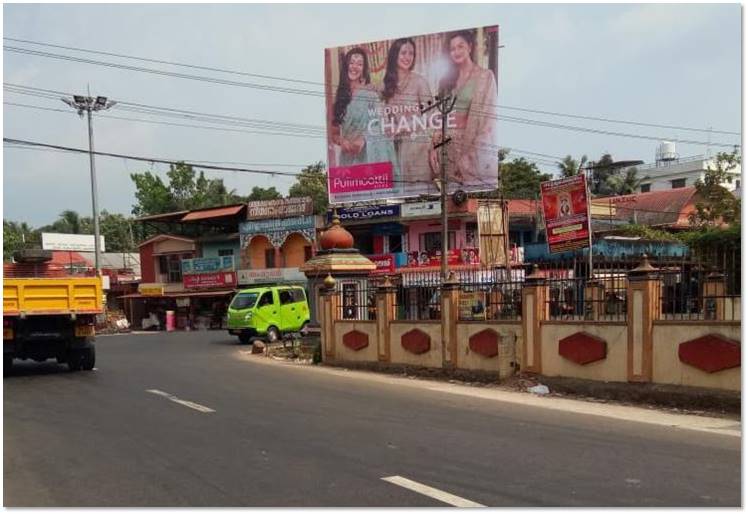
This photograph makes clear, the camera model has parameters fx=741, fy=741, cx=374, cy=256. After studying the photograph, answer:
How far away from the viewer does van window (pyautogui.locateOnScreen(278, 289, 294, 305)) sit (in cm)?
2657

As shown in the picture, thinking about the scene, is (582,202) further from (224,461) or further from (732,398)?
(224,461)

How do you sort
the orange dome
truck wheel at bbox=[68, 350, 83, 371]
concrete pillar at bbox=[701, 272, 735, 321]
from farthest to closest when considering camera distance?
the orange dome, truck wheel at bbox=[68, 350, 83, 371], concrete pillar at bbox=[701, 272, 735, 321]

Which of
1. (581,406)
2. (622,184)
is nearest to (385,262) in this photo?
(622,184)

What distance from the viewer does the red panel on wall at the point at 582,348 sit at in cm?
1173

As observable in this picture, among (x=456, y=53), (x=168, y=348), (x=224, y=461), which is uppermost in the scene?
(x=456, y=53)

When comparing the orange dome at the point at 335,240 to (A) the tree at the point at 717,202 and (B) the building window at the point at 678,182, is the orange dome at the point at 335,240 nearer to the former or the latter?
(A) the tree at the point at 717,202

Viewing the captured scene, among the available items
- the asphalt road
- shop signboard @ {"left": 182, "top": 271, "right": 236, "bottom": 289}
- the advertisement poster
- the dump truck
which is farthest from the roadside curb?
shop signboard @ {"left": 182, "top": 271, "right": 236, "bottom": 289}

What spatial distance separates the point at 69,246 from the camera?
206 ft

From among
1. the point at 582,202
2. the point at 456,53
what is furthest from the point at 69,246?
the point at 582,202

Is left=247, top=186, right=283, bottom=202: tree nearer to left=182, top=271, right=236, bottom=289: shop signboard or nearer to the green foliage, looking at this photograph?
left=182, top=271, right=236, bottom=289: shop signboard

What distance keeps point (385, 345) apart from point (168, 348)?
11083mm

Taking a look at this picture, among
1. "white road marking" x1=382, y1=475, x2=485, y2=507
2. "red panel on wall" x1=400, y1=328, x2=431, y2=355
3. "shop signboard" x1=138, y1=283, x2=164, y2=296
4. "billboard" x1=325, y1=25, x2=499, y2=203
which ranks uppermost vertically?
"billboard" x1=325, y1=25, x2=499, y2=203

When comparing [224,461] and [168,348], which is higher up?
[224,461]

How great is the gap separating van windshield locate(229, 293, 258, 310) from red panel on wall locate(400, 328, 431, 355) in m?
11.3
